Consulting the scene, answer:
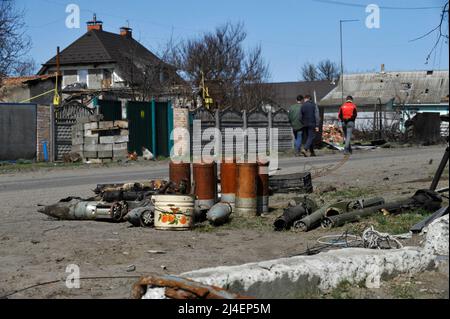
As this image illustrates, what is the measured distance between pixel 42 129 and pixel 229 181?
15.6 metres

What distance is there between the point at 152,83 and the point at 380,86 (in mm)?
39560

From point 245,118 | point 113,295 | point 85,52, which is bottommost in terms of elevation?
point 113,295

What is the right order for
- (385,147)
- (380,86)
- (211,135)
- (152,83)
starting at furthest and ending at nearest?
(380,86), (152,83), (385,147), (211,135)

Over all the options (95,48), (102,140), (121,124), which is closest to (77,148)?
(102,140)

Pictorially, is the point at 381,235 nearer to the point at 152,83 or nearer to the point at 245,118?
the point at 245,118

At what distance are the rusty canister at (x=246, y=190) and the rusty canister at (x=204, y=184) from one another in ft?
1.35

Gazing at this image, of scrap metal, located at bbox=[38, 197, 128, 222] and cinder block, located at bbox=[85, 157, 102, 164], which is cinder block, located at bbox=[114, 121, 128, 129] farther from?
scrap metal, located at bbox=[38, 197, 128, 222]

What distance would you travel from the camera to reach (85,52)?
212 ft

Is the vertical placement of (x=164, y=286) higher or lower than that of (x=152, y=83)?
lower

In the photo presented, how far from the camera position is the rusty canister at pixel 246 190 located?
9.92m

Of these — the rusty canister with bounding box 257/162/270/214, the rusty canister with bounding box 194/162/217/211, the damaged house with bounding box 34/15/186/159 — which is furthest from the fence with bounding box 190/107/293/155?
the rusty canister with bounding box 194/162/217/211

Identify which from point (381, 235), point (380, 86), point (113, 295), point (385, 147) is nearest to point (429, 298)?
point (381, 235)

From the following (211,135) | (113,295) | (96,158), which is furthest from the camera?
(211,135)

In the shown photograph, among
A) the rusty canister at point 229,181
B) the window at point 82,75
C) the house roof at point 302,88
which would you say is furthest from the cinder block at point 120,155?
the house roof at point 302,88
